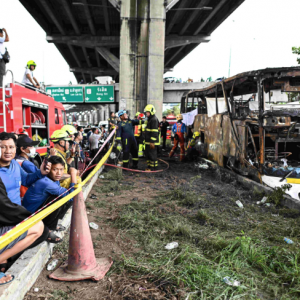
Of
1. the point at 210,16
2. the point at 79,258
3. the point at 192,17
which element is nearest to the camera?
the point at 79,258

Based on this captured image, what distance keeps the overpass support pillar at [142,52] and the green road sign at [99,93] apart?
15.2 ft

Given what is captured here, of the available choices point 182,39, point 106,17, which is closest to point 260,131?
point 106,17

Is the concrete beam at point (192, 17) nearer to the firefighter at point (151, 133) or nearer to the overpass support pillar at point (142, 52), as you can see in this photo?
the overpass support pillar at point (142, 52)

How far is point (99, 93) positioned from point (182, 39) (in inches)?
422

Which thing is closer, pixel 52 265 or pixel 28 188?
pixel 52 265

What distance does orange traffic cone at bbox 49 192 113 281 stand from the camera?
2.79 meters

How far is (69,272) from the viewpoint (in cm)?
282

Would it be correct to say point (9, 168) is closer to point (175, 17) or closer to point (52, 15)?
point (175, 17)

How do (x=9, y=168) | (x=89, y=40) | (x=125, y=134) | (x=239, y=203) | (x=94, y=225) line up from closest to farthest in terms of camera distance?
(x=9, y=168)
(x=94, y=225)
(x=239, y=203)
(x=125, y=134)
(x=89, y=40)

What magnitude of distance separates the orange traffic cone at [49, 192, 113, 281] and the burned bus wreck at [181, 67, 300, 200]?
14.2 feet

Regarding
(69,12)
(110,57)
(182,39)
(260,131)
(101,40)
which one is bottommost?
(260,131)

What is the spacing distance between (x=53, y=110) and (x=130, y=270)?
746 centimetres

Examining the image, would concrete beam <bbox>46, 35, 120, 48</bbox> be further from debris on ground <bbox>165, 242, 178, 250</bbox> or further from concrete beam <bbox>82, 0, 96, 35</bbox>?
debris on ground <bbox>165, 242, 178, 250</bbox>

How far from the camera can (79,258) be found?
9.30 feet
